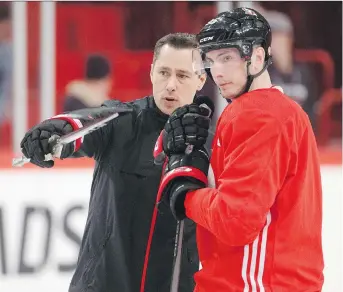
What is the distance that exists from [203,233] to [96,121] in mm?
539

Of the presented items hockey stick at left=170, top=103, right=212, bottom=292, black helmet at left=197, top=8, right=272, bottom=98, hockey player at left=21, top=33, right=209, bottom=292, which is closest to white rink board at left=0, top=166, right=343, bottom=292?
hockey player at left=21, top=33, right=209, bottom=292

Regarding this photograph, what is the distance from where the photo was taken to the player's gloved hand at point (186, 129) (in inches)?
71.0

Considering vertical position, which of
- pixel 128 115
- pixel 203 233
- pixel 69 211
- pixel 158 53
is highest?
pixel 158 53

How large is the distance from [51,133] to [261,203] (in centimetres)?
64

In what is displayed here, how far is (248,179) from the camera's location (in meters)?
1.64

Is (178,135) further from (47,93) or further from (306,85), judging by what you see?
(306,85)

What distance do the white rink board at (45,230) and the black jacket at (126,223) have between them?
1.24m

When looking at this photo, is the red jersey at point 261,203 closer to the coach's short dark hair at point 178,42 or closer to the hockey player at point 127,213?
the hockey player at point 127,213

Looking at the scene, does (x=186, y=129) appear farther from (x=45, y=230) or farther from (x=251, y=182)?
(x=45, y=230)

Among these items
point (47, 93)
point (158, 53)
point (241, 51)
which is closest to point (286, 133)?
point (241, 51)

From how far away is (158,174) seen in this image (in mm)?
2273

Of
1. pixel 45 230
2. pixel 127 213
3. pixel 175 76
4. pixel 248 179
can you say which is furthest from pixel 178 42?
pixel 45 230

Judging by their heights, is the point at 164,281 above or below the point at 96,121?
below

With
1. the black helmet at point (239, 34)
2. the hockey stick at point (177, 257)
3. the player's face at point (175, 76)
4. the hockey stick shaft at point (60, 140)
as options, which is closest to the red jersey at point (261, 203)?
the black helmet at point (239, 34)
